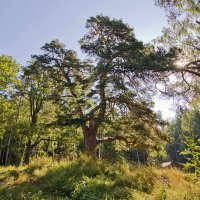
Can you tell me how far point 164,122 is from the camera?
46.7 ft

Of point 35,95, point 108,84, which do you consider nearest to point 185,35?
point 108,84

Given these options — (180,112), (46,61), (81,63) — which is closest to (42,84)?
(46,61)

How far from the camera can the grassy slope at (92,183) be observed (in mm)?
7047

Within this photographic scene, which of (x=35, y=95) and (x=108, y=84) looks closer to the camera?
(x=108, y=84)

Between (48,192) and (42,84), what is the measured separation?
44.0ft

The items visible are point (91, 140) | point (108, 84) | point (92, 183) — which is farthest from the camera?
point (91, 140)

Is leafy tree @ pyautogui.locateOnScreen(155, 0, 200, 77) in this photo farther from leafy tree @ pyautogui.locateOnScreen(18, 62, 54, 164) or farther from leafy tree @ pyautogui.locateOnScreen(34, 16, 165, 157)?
leafy tree @ pyautogui.locateOnScreen(18, 62, 54, 164)

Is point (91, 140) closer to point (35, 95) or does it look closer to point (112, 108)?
point (112, 108)

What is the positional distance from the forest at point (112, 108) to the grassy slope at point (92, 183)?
4 cm

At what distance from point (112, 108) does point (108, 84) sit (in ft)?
9.70

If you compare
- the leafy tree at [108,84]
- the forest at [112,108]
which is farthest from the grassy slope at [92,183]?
the leafy tree at [108,84]

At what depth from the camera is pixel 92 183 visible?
324 inches

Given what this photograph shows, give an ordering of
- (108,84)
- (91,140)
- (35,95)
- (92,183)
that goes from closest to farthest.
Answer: (92,183) → (108,84) → (91,140) → (35,95)

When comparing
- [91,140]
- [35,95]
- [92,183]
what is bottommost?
[92,183]
